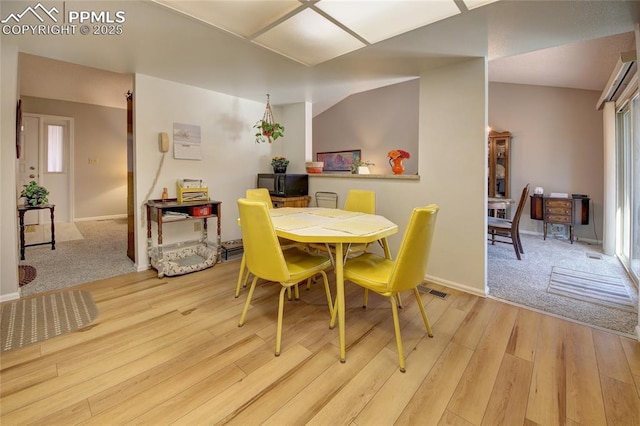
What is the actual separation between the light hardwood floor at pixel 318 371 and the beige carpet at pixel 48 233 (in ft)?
11.0

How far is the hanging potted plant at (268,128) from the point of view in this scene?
391 centimetres

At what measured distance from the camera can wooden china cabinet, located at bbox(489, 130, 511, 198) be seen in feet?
17.2

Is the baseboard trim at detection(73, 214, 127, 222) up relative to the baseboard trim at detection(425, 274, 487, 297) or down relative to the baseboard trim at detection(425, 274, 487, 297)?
up

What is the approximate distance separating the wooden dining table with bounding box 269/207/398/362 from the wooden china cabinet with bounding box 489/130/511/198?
4182mm

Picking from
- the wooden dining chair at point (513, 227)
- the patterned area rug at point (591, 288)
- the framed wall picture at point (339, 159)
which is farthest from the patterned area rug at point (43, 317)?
the framed wall picture at point (339, 159)

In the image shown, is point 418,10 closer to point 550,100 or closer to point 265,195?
point 265,195

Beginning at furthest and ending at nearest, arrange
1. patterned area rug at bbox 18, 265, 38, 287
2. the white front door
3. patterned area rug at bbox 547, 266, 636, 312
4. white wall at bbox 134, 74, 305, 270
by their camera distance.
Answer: the white front door → white wall at bbox 134, 74, 305, 270 → patterned area rug at bbox 18, 265, 38, 287 → patterned area rug at bbox 547, 266, 636, 312

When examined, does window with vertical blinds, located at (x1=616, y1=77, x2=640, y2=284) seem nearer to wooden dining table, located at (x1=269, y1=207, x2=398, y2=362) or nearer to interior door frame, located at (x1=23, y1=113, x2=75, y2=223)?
wooden dining table, located at (x1=269, y1=207, x2=398, y2=362)

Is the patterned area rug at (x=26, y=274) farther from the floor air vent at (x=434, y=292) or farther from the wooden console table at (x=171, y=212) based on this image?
the floor air vent at (x=434, y=292)

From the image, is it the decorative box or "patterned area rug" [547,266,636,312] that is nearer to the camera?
"patterned area rug" [547,266,636,312]

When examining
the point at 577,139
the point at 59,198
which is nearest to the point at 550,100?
the point at 577,139

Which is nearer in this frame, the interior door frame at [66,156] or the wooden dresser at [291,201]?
the wooden dresser at [291,201]

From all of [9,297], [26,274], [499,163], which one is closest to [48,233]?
[26,274]

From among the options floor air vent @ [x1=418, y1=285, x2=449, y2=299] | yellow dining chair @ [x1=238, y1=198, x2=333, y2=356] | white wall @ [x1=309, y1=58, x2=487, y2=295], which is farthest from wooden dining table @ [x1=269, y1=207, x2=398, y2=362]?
white wall @ [x1=309, y1=58, x2=487, y2=295]
